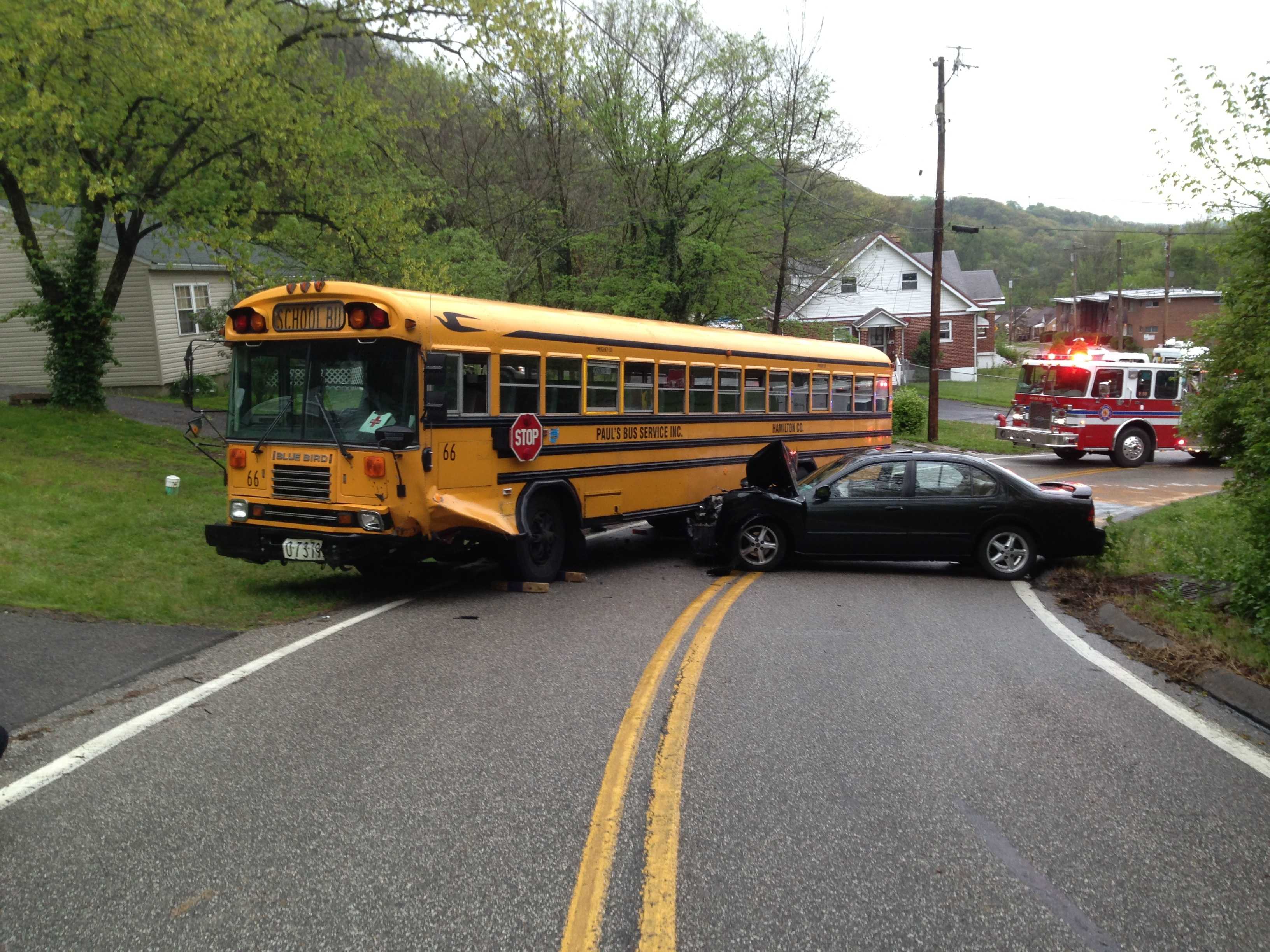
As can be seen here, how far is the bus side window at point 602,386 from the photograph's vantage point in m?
11.6

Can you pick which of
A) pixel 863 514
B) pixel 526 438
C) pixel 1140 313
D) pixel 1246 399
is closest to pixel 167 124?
pixel 526 438

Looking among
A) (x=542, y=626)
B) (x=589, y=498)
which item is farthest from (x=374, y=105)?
(x=542, y=626)

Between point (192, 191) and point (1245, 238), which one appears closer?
point (1245, 238)

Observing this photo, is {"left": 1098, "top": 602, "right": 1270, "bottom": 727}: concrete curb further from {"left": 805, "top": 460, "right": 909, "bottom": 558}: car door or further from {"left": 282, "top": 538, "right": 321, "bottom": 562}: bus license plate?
{"left": 282, "top": 538, "right": 321, "bottom": 562}: bus license plate

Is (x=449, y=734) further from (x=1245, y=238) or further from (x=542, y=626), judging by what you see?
(x=1245, y=238)

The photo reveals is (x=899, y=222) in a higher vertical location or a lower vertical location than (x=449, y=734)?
higher

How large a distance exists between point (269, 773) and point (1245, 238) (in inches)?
323

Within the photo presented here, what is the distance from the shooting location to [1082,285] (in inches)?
3615

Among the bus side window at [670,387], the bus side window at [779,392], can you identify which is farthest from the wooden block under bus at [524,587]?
the bus side window at [779,392]

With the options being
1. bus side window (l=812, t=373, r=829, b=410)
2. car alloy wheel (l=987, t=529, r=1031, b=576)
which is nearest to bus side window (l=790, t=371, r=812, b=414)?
bus side window (l=812, t=373, r=829, b=410)

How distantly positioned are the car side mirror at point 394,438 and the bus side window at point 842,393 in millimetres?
9794

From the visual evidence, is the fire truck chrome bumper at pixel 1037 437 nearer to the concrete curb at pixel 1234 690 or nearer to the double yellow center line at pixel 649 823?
the concrete curb at pixel 1234 690

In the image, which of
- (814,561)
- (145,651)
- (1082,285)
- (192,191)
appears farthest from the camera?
(1082,285)

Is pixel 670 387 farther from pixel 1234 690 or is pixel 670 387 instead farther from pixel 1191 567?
pixel 1234 690
